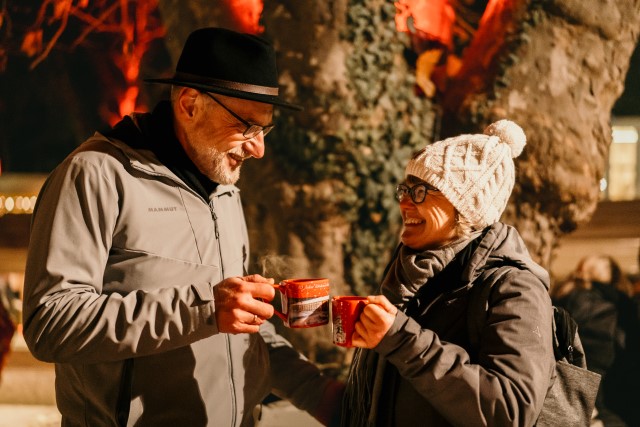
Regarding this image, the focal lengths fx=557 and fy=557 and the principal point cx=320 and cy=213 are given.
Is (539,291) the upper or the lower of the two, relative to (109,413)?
upper

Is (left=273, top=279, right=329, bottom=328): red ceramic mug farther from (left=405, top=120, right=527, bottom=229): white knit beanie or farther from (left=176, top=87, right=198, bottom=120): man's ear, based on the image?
(left=176, top=87, right=198, bottom=120): man's ear

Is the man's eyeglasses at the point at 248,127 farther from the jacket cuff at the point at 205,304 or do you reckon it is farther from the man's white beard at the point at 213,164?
the jacket cuff at the point at 205,304

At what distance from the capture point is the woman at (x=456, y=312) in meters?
1.63

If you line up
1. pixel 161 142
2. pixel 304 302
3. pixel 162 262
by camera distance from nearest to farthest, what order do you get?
pixel 304 302 < pixel 162 262 < pixel 161 142

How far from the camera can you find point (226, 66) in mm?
2002

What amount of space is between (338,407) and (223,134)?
Result: 1280 mm

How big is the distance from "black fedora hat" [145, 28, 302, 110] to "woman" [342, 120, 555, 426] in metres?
0.65

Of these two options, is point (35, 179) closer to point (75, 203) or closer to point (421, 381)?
point (75, 203)

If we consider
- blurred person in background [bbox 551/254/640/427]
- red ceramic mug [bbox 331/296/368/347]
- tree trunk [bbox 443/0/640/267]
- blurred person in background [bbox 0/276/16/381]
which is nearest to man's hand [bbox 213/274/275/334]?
red ceramic mug [bbox 331/296/368/347]

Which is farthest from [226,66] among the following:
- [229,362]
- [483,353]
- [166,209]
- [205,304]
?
[483,353]

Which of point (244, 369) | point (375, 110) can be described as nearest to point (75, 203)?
point (244, 369)

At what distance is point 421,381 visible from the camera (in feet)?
5.42

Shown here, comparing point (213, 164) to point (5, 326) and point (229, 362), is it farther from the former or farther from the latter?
point (5, 326)

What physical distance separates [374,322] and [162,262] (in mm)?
776
